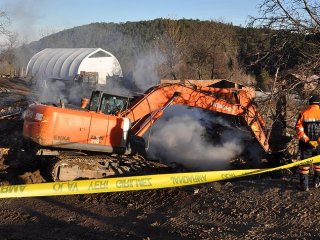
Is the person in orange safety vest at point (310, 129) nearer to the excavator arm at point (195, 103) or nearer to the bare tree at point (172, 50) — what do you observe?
the excavator arm at point (195, 103)

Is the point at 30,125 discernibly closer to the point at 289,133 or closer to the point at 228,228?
the point at 228,228

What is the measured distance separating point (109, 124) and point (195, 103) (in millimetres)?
2255

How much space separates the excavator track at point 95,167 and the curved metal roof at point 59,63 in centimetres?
4018

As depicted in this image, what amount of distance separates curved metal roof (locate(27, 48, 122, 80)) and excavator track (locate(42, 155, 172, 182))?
40.2 m

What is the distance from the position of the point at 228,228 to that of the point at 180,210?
1.21 metres

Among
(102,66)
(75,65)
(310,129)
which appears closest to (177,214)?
(310,129)

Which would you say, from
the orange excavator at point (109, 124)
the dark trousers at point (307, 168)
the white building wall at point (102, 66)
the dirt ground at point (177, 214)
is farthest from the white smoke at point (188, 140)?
the white building wall at point (102, 66)

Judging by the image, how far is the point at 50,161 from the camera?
10430 millimetres

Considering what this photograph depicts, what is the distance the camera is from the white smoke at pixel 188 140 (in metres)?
13.2

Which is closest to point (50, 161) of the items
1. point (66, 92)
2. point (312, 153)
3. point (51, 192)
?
point (51, 192)

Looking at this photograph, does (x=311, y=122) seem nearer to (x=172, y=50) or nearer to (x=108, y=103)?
(x=108, y=103)

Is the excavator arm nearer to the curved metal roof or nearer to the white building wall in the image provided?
the curved metal roof

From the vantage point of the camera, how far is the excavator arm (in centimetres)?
1101

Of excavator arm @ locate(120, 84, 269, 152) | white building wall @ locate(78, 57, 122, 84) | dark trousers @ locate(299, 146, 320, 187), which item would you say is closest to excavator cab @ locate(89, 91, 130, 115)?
excavator arm @ locate(120, 84, 269, 152)
